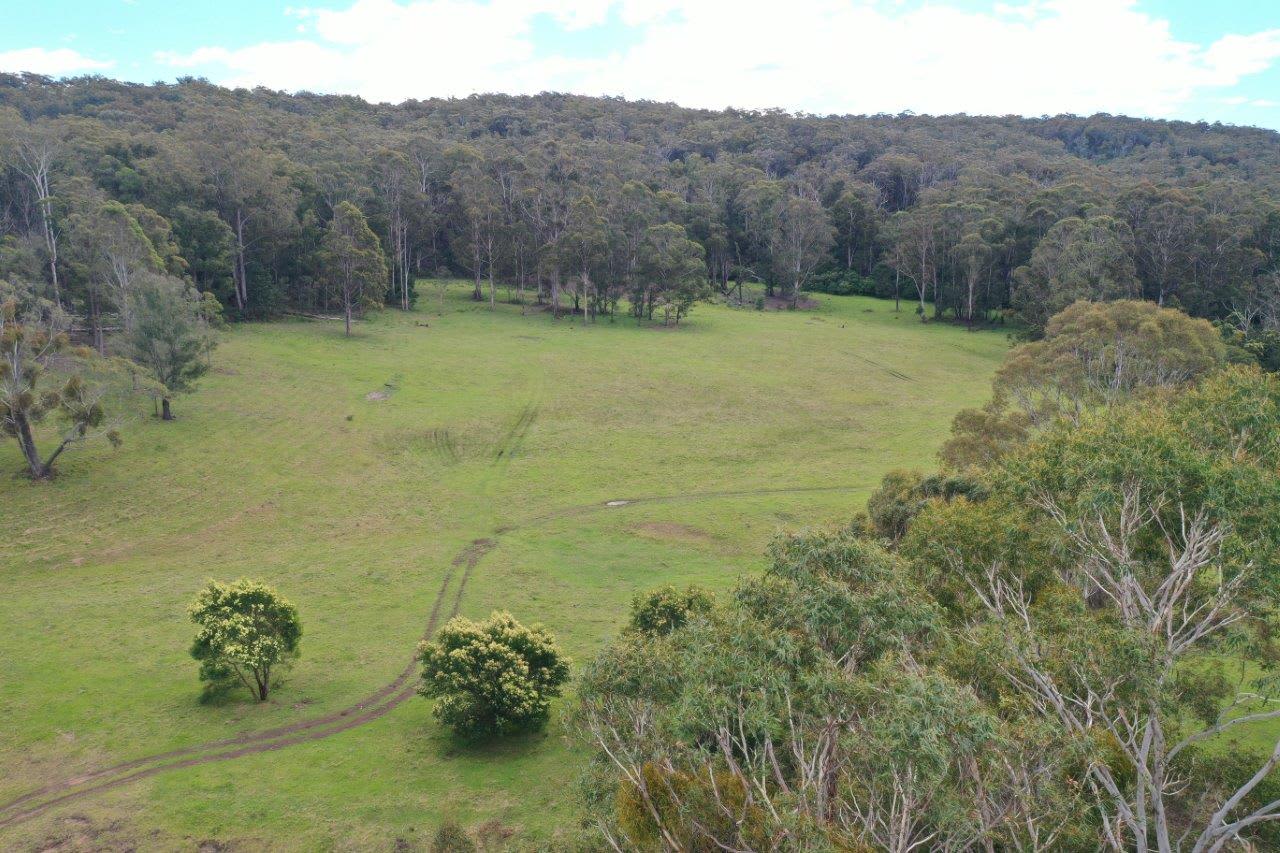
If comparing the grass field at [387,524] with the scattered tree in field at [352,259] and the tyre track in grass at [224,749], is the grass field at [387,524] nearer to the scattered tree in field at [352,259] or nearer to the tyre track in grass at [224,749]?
the tyre track in grass at [224,749]

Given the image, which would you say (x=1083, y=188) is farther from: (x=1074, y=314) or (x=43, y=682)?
(x=43, y=682)

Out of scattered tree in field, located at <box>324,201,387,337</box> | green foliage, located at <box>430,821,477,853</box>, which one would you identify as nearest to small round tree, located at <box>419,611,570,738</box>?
green foliage, located at <box>430,821,477,853</box>

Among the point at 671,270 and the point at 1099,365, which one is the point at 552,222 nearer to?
the point at 671,270

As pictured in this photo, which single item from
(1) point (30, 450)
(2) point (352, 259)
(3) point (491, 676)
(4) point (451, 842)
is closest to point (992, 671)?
(4) point (451, 842)

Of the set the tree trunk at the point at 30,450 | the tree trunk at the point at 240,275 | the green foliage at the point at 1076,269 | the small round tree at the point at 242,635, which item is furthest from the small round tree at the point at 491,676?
the green foliage at the point at 1076,269

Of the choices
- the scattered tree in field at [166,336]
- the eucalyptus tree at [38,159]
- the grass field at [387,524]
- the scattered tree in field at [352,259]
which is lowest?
the grass field at [387,524]

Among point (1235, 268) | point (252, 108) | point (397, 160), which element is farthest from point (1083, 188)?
point (252, 108)

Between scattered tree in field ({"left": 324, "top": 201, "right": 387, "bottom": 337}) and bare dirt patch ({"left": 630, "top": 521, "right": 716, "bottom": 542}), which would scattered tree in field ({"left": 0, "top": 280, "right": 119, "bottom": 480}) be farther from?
scattered tree in field ({"left": 324, "top": 201, "right": 387, "bottom": 337})
